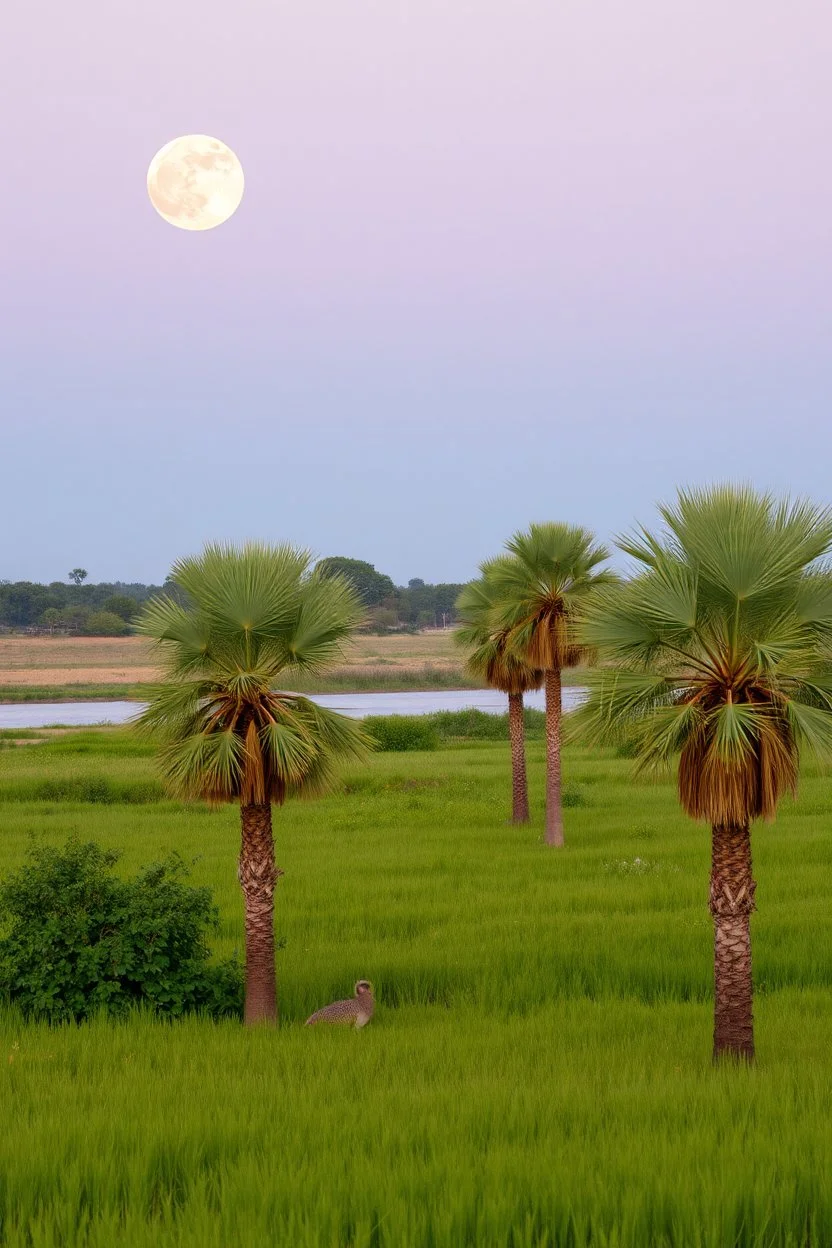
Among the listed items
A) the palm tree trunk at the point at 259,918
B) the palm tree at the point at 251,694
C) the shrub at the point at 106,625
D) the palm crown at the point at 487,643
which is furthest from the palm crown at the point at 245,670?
the shrub at the point at 106,625

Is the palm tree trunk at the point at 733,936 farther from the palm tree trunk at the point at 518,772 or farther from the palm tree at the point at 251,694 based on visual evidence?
the palm tree trunk at the point at 518,772

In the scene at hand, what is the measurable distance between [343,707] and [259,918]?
3351 inches

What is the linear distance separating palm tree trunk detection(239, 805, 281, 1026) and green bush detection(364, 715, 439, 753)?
45.8 metres

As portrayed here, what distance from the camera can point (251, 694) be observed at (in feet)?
43.1

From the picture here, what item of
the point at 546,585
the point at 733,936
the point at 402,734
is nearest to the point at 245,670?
the point at 733,936

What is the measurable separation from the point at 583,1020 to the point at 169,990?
A: 202 inches

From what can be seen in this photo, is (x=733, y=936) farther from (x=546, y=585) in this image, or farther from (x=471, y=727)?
(x=471, y=727)

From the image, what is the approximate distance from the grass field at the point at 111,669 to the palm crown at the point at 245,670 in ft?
261

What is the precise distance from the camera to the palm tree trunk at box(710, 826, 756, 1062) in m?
11.5

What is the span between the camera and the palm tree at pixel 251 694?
13.0 metres

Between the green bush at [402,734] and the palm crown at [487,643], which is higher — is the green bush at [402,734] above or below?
below

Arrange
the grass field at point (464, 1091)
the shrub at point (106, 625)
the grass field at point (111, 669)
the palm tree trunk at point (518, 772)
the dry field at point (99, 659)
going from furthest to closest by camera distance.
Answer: the shrub at point (106, 625) < the dry field at point (99, 659) < the grass field at point (111, 669) < the palm tree trunk at point (518, 772) < the grass field at point (464, 1091)

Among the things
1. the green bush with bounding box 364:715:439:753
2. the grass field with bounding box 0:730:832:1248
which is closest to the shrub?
the green bush with bounding box 364:715:439:753

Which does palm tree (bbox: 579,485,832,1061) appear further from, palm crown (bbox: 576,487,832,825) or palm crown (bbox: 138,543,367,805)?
palm crown (bbox: 138,543,367,805)
